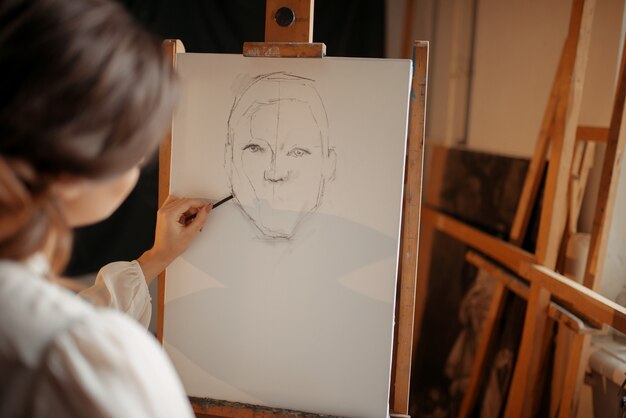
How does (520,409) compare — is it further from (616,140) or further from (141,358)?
(141,358)

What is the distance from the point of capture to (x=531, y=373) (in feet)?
5.93

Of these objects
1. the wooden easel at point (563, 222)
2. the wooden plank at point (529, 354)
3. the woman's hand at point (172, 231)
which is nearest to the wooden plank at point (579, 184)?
the wooden easel at point (563, 222)

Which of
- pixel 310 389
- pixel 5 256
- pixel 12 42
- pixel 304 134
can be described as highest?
pixel 12 42

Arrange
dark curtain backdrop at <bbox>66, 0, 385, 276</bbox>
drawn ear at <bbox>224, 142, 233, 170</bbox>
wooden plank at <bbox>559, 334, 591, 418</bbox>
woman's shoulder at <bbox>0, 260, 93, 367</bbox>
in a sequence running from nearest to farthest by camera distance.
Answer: woman's shoulder at <bbox>0, 260, 93, 367</bbox>
drawn ear at <bbox>224, 142, 233, 170</bbox>
wooden plank at <bbox>559, 334, 591, 418</bbox>
dark curtain backdrop at <bbox>66, 0, 385, 276</bbox>

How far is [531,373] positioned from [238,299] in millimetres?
1001

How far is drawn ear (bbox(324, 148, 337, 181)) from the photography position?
1326 millimetres

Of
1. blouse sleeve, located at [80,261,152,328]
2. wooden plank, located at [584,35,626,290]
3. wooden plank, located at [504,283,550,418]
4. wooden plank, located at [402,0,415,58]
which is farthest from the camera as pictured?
wooden plank, located at [402,0,415,58]

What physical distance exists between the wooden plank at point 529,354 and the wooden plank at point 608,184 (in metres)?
0.18

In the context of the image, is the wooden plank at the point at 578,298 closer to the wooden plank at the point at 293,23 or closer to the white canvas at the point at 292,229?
the white canvas at the point at 292,229

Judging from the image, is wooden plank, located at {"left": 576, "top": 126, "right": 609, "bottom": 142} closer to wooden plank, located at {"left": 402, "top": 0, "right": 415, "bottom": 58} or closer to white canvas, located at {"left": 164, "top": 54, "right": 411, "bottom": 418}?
white canvas, located at {"left": 164, "top": 54, "right": 411, "bottom": 418}

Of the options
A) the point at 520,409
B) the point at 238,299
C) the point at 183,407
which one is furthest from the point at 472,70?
the point at 183,407

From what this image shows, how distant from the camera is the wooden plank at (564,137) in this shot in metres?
1.64

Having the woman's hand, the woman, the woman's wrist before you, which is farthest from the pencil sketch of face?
the woman

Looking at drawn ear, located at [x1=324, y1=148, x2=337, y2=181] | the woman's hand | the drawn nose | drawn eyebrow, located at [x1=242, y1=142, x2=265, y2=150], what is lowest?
the woman's hand
